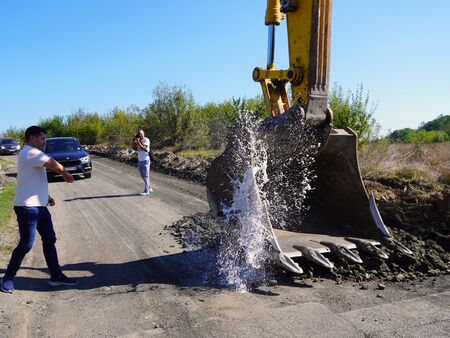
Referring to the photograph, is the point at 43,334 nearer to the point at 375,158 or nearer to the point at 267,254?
the point at 267,254

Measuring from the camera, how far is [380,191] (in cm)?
955

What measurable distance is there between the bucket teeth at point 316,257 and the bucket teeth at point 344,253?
0.23m

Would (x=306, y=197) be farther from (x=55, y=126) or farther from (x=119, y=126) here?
(x=55, y=126)

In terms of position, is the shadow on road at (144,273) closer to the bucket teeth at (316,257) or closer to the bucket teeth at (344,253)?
the bucket teeth at (316,257)

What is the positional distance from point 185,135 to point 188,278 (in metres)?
24.1

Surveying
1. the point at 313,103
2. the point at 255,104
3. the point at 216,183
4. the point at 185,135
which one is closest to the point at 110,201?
the point at 216,183

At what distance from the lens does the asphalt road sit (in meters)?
3.94

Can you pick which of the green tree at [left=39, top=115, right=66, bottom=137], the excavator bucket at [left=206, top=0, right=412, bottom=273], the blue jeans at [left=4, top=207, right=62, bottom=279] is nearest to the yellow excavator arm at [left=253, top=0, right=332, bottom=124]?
the excavator bucket at [left=206, top=0, right=412, bottom=273]

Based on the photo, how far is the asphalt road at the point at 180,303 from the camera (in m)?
3.94

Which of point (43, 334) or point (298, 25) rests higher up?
point (298, 25)

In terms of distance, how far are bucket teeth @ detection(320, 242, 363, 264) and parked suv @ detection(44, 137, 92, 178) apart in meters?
12.5

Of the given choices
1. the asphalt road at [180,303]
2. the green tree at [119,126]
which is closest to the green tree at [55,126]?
the green tree at [119,126]

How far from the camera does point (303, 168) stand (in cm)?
636

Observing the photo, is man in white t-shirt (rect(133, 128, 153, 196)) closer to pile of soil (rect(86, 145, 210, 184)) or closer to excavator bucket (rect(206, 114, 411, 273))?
pile of soil (rect(86, 145, 210, 184))
